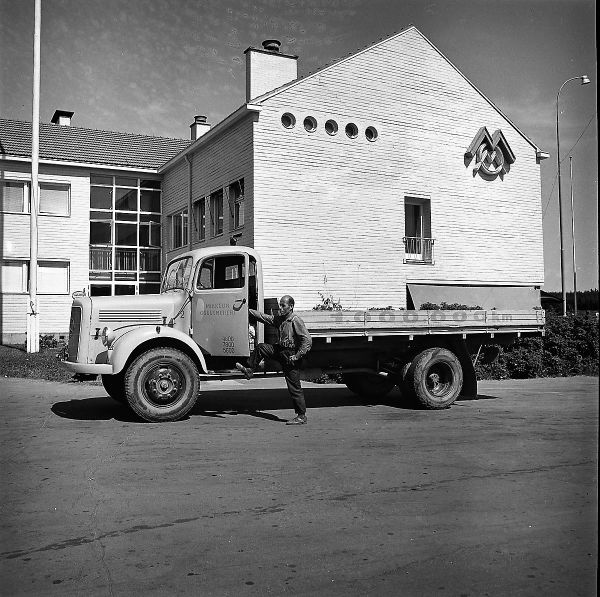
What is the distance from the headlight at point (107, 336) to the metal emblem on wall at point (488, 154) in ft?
57.1

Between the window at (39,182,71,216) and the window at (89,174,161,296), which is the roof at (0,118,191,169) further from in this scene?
the window at (39,182,71,216)

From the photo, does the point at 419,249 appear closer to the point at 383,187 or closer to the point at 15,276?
the point at 383,187

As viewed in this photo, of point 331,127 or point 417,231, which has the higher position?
point 331,127

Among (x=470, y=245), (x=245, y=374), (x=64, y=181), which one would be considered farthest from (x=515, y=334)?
(x=64, y=181)

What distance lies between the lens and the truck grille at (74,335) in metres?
9.88

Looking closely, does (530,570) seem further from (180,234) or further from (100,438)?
(180,234)

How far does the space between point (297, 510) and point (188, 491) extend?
1.08 meters

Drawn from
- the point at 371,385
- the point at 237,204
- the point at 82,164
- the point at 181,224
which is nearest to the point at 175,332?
the point at 371,385

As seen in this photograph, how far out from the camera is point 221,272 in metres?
10.4

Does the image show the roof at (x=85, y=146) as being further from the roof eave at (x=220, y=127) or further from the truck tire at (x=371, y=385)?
the truck tire at (x=371, y=385)

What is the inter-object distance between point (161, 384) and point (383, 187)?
570 inches

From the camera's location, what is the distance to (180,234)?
27016 millimetres

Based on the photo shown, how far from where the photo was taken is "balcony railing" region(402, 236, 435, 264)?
75.8 ft

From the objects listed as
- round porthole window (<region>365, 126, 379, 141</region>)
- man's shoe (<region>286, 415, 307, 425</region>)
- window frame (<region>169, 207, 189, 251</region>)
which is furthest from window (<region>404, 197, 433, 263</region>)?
man's shoe (<region>286, 415, 307, 425</region>)
